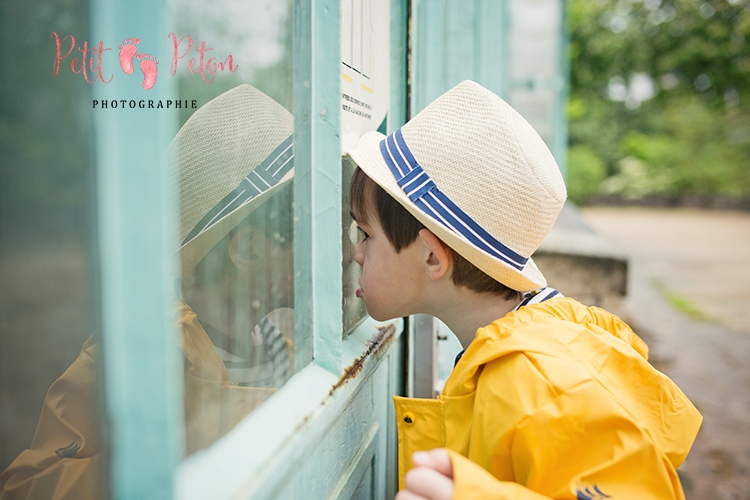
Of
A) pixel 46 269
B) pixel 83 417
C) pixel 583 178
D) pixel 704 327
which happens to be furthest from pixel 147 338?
pixel 583 178

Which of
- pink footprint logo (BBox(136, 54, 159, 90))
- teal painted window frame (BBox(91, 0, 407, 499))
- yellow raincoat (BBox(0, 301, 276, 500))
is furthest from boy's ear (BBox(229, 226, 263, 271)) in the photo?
pink footprint logo (BBox(136, 54, 159, 90))

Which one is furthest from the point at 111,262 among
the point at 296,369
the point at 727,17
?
the point at 727,17

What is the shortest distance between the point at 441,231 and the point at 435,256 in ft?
0.37

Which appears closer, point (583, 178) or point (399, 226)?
point (399, 226)

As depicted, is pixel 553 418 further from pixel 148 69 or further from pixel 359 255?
pixel 148 69

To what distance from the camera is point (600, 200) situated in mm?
22203

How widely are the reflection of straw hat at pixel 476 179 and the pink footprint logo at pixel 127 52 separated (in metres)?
0.73

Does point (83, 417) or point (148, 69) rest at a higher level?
point (148, 69)

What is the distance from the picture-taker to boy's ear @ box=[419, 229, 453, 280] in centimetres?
134

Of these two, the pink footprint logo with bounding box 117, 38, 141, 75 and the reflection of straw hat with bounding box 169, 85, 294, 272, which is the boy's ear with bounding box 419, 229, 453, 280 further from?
the pink footprint logo with bounding box 117, 38, 141, 75

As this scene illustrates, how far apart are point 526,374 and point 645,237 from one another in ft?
45.8

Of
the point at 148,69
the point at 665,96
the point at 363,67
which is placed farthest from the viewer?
the point at 665,96

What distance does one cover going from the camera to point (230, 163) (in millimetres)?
1193

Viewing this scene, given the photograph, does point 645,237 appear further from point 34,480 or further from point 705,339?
point 34,480
